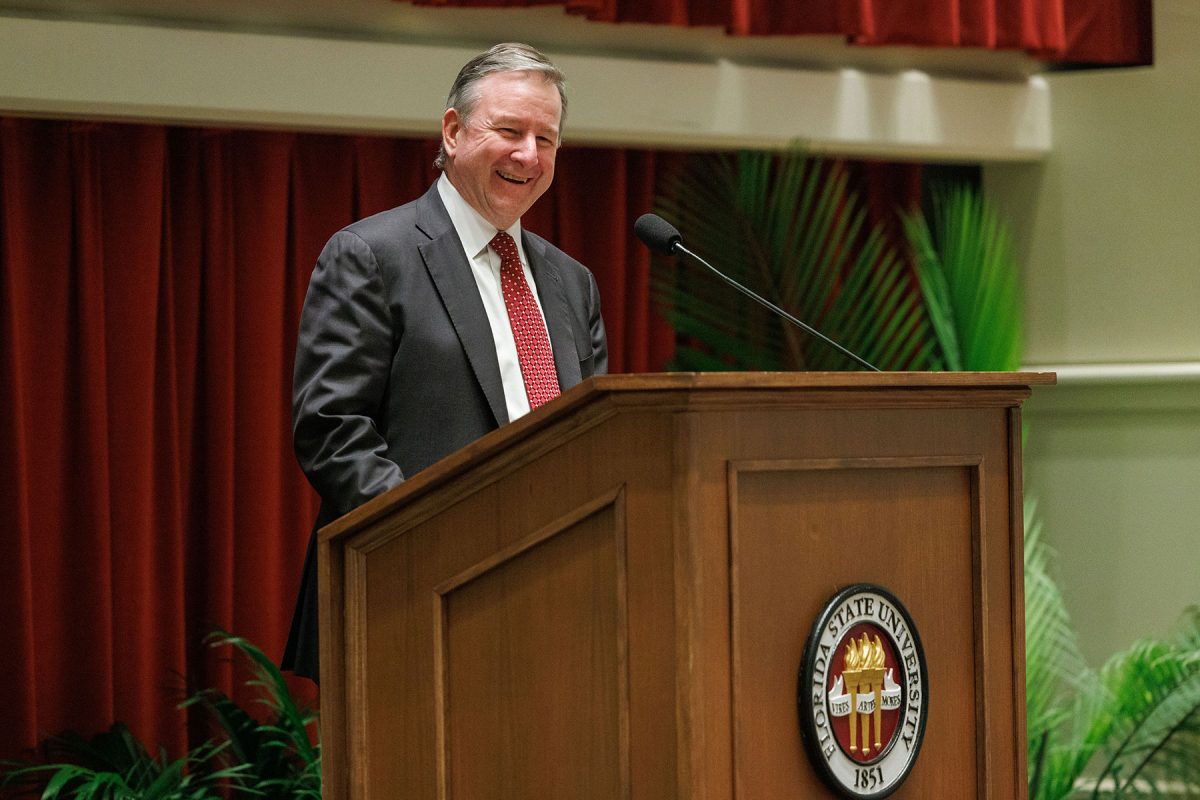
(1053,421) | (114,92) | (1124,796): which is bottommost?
(1124,796)

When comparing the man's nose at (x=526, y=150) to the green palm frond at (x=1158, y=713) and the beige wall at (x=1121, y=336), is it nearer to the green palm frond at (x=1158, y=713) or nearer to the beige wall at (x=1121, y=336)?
the green palm frond at (x=1158, y=713)

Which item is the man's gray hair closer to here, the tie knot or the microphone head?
the tie knot

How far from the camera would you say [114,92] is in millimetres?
3311

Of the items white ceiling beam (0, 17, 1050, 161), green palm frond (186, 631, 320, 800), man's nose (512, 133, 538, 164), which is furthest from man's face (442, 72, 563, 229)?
green palm frond (186, 631, 320, 800)

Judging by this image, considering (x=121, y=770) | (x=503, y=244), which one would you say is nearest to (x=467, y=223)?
(x=503, y=244)

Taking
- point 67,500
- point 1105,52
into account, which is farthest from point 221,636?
point 1105,52

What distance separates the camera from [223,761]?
3.72 m

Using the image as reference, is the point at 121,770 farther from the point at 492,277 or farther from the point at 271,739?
the point at 492,277

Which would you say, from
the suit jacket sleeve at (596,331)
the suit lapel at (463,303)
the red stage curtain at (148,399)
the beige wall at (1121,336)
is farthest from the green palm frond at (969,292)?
the suit lapel at (463,303)

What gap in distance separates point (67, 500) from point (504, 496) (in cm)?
232

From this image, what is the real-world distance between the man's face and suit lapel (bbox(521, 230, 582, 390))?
0.33 ft

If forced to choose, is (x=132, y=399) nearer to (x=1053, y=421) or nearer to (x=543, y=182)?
(x=543, y=182)

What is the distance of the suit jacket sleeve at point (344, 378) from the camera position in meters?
1.99

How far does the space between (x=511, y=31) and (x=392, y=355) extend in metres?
1.80
